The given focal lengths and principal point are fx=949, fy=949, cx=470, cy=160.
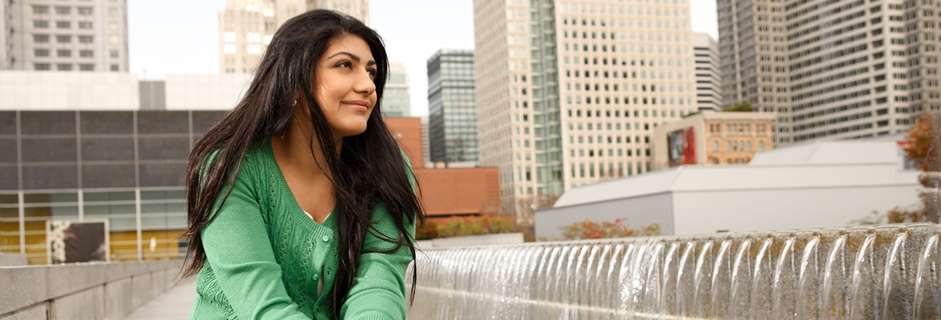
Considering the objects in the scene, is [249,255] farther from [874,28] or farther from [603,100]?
[603,100]

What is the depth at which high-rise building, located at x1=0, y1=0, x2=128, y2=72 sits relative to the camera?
4835 inches

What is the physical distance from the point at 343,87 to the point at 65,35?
137179 millimetres

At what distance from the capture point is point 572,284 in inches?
305

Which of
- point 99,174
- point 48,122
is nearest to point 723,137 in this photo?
point 99,174

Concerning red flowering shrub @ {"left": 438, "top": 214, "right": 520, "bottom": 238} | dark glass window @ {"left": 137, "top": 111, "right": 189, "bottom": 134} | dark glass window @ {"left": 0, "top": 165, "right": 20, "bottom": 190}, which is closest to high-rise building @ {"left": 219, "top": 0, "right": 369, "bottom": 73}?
dark glass window @ {"left": 137, "top": 111, "right": 189, "bottom": 134}

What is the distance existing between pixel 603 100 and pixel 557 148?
11325 millimetres

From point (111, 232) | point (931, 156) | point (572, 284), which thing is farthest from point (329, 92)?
point (111, 232)

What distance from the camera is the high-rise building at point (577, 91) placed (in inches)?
6166

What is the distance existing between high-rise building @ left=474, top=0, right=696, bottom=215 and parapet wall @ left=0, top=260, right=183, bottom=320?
14282 cm

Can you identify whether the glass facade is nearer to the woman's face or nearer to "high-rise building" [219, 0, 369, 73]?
the woman's face

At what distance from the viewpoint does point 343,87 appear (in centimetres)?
210

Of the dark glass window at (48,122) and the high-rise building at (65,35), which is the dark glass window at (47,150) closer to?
the dark glass window at (48,122)

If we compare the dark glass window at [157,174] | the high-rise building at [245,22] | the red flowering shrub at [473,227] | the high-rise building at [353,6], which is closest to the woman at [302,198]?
the red flowering shrub at [473,227]

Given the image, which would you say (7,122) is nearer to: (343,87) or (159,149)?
(159,149)
